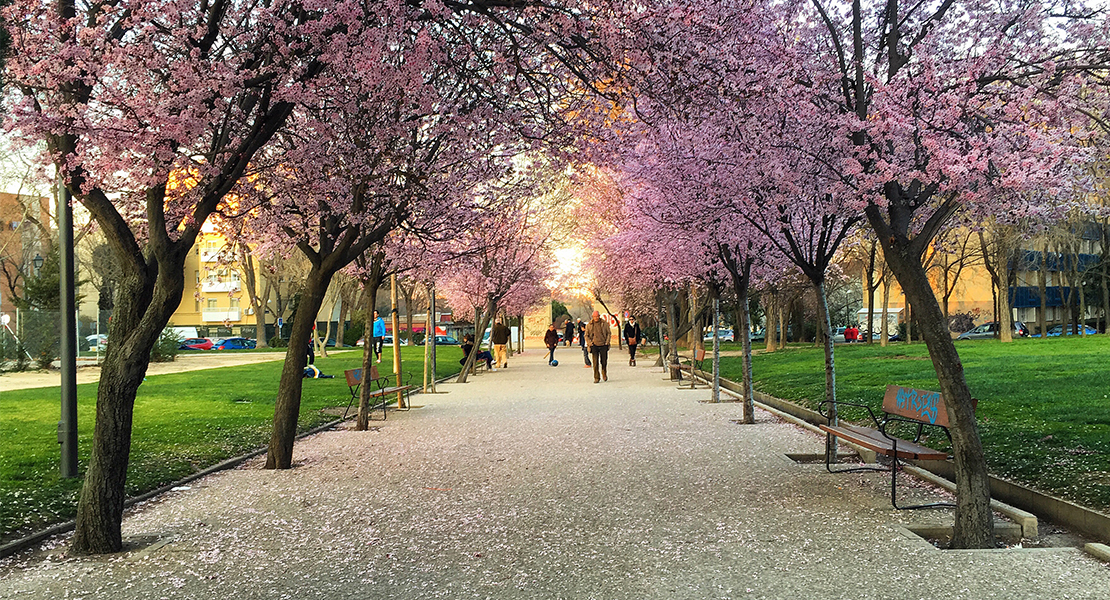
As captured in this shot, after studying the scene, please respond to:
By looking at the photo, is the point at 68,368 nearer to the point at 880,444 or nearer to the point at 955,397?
the point at 880,444

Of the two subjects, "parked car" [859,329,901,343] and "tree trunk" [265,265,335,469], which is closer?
"tree trunk" [265,265,335,469]

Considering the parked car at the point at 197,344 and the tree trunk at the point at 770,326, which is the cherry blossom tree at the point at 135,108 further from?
the parked car at the point at 197,344

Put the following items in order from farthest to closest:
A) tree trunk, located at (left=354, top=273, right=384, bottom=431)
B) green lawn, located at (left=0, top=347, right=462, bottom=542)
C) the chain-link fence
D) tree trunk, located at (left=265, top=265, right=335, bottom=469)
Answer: the chain-link fence
tree trunk, located at (left=354, top=273, right=384, bottom=431)
tree trunk, located at (left=265, top=265, right=335, bottom=469)
green lawn, located at (left=0, top=347, right=462, bottom=542)

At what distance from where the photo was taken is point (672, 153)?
11.5m

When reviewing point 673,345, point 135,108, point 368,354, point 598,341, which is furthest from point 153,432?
point 673,345

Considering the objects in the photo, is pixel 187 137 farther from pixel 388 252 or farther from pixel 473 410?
pixel 473 410

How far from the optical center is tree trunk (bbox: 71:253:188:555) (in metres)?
6.88

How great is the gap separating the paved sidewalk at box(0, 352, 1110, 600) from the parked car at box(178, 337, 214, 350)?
5541 cm

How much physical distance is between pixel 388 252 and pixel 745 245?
19.7 ft

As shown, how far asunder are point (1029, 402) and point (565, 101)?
336 inches

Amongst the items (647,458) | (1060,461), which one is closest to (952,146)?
(1060,461)

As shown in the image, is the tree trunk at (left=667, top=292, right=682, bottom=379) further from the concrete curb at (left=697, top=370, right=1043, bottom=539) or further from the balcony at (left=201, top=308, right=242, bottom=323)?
the balcony at (left=201, top=308, right=242, bottom=323)

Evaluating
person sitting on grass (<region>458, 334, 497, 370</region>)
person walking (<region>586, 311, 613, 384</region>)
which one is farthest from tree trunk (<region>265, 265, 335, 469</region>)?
person sitting on grass (<region>458, 334, 497, 370</region>)

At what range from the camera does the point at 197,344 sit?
2534 inches
